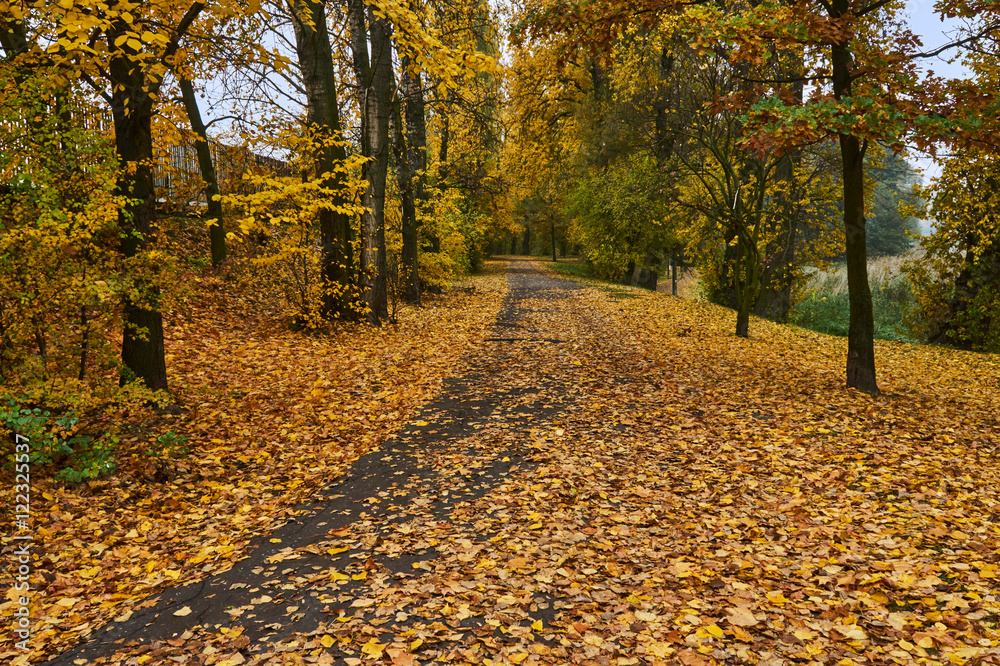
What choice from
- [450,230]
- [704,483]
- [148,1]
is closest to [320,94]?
[148,1]

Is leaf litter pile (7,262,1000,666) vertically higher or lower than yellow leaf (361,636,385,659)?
higher

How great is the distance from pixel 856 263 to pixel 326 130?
31.5ft

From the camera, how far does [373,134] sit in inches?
496

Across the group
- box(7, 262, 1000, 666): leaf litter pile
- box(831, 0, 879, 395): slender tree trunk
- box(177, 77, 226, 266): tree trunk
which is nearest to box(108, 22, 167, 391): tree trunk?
box(7, 262, 1000, 666): leaf litter pile

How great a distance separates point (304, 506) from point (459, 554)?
1.69 m

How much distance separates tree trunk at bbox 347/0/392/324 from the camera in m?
12.2

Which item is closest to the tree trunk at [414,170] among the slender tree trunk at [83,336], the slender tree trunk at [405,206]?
the slender tree trunk at [405,206]

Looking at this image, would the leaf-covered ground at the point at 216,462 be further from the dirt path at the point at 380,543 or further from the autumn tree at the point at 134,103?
the autumn tree at the point at 134,103

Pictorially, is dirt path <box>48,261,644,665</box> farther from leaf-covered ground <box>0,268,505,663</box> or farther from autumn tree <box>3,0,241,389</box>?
autumn tree <box>3,0,241,389</box>

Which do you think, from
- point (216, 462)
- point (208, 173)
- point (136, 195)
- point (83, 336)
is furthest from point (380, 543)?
point (208, 173)

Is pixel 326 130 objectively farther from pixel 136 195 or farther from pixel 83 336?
pixel 83 336

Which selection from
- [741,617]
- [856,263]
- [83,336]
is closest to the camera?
[741,617]

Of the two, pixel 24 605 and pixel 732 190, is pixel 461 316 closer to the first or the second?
A: pixel 732 190

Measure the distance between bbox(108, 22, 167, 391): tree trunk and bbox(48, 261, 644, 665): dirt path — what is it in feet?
8.67
